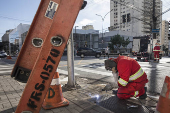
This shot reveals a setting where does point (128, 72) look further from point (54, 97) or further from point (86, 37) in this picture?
point (86, 37)

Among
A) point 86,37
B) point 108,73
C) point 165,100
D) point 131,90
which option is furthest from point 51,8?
point 86,37

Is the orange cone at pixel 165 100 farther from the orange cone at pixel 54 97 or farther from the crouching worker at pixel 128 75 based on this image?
the orange cone at pixel 54 97

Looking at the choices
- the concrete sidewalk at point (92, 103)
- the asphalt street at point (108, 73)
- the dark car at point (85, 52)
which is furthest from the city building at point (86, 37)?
the concrete sidewalk at point (92, 103)

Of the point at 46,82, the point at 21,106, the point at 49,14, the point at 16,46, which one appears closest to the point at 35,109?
the point at 21,106

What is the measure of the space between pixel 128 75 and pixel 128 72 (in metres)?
0.06

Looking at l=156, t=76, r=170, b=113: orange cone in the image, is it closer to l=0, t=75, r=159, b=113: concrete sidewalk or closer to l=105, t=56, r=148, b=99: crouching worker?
l=0, t=75, r=159, b=113: concrete sidewalk

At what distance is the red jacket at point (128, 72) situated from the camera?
2734 millimetres

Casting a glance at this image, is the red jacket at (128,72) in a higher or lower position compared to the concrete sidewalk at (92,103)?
higher

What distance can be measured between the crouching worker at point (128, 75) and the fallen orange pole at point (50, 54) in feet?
5.50

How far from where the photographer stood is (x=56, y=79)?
2.87m

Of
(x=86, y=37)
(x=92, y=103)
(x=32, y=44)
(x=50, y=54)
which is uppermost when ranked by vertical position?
(x=86, y=37)

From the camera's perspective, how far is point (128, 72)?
2.74 m

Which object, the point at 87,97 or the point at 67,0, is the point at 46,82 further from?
the point at 87,97

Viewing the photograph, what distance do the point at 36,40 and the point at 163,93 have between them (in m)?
2.04
